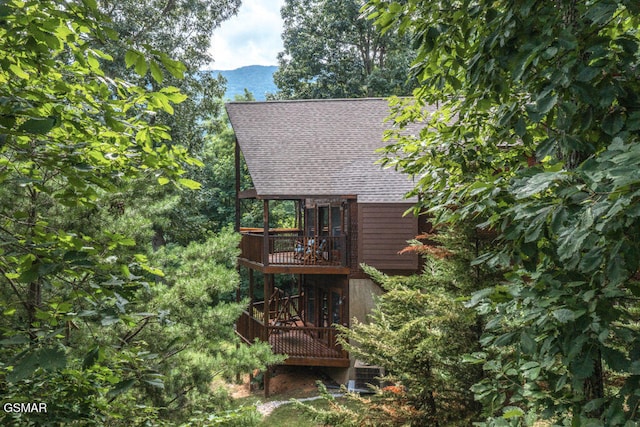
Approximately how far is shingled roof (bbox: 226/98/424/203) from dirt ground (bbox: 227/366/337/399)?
5.67 meters

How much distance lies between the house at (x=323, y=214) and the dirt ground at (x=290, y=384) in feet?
2.41

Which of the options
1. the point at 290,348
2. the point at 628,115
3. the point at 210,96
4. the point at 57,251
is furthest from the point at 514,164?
the point at 210,96

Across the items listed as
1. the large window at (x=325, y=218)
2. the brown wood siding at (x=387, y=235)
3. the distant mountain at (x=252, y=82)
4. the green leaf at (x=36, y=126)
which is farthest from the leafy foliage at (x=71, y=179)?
the distant mountain at (x=252, y=82)

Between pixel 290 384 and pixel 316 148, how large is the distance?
7497 millimetres

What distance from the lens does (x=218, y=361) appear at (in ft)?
21.9

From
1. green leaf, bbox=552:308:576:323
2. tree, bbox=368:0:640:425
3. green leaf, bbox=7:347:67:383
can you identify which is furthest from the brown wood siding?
green leaf, bbox=7:347:67:383

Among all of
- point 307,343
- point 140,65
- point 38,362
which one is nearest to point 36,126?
point 140,65

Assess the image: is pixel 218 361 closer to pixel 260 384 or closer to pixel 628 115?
pixel 628 115

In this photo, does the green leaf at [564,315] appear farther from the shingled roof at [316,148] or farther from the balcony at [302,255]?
the balcony at [302,255]

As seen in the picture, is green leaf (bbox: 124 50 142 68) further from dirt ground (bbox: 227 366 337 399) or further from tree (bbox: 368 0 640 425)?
dirt ground (bbox: 227 366 337 399)

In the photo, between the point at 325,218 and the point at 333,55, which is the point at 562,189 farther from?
the point at 333,55

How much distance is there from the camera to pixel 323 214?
1602cm

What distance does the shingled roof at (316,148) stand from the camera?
13742mm

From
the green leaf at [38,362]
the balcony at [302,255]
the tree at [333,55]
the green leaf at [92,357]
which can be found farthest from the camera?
the tree at [333,55]
